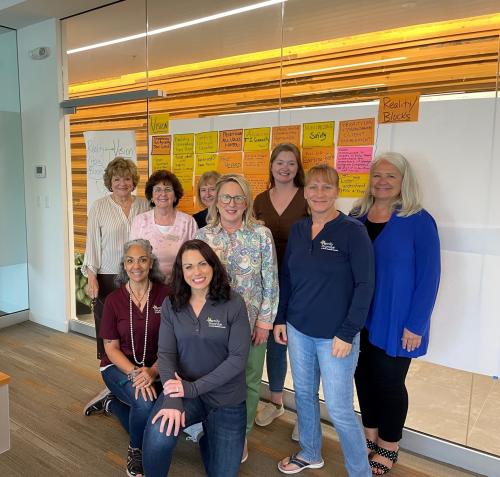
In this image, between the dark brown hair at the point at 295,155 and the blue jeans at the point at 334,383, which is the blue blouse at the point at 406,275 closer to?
the blue jeans at the point at 334,383

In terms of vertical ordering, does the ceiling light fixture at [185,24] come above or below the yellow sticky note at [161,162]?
above

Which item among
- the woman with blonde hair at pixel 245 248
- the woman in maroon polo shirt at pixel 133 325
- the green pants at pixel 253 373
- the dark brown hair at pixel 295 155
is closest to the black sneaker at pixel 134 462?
the woman in maroon polo shirt at pixel 133 325

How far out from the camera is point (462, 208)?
2172mm

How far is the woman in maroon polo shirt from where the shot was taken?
2.22m

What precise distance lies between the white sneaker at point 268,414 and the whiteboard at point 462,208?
3.19 feet

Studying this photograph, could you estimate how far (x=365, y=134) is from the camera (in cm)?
241

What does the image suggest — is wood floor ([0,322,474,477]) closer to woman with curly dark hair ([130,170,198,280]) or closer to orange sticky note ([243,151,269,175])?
woman with curly dark hair ([130,170,198,280])

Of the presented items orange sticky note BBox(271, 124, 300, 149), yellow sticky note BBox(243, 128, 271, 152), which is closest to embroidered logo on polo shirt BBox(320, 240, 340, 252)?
orange sticky note BBox(271, 124, 300, 149)

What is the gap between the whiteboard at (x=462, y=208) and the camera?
2.10 meters

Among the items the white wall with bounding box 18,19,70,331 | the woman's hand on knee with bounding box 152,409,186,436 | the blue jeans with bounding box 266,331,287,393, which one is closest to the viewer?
the woman's hand on knee with bounding box 152,409,186,436

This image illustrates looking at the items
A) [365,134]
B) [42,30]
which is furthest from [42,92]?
[365,134]

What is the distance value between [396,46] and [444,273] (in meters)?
1.19

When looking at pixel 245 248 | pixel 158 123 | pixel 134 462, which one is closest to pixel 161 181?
pixel 245 248

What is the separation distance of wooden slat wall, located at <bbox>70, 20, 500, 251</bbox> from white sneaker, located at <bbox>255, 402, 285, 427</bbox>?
→ 1.85 m
